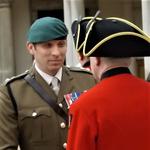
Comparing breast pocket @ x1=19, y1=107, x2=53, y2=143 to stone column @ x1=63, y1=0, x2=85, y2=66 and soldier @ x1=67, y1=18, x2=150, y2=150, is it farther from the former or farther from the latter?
stone column @ x1=63, y1=0, x2=85, y2=66

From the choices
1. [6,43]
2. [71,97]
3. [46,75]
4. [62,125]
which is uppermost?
[46,75]

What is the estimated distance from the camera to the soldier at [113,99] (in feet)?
7.57

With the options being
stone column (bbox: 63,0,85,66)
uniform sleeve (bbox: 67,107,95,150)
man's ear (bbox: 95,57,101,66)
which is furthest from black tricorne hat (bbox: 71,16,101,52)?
stone column (bbox: 63,0,85,66)

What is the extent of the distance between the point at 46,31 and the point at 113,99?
0.93 meters

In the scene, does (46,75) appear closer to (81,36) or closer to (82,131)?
(81,36)

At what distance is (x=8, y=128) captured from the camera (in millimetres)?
3102

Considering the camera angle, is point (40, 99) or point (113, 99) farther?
point (40, 99)

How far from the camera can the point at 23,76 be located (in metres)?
3.32

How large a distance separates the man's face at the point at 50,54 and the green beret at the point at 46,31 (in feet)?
0.12

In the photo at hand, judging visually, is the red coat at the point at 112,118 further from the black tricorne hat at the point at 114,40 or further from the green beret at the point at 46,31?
the green beret at the point at 46,31

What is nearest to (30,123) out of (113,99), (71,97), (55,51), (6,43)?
(71,97)

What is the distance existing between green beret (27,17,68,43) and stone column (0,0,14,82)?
11.7m

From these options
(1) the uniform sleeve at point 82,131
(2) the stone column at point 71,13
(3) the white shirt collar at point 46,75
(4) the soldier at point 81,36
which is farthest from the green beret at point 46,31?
(2) the stone column at point 71,13

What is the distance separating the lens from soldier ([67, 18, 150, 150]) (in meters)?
2.31
